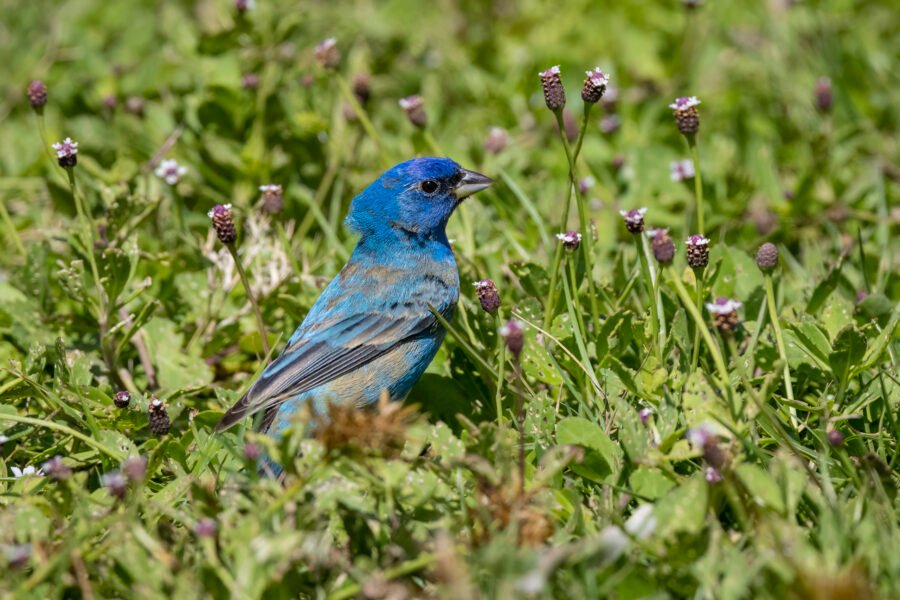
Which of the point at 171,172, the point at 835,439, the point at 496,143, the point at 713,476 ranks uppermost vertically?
the point at 171,172

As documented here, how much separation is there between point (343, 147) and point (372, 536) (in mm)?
2578

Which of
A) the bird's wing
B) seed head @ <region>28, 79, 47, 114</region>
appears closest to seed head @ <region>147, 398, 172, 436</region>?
the bird's wing

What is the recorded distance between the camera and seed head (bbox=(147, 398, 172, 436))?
115 inches

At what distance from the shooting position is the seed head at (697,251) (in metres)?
2.88

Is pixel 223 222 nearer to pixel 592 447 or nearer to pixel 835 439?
pixel 592 447

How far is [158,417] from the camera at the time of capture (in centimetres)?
295

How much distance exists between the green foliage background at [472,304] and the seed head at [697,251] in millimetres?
214

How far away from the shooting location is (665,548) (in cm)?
234

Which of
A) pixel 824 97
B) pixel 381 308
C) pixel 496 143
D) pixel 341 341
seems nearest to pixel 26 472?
pixel 341 341

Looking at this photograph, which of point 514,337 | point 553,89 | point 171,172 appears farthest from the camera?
point 171,172

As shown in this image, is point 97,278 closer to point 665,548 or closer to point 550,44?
point 665,548

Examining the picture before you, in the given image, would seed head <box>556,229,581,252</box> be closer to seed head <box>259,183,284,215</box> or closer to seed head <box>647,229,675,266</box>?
seed head <box>647,229,675,266</box>

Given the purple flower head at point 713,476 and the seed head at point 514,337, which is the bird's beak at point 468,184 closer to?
the seed head at point 514,337

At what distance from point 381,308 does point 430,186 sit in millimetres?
543
